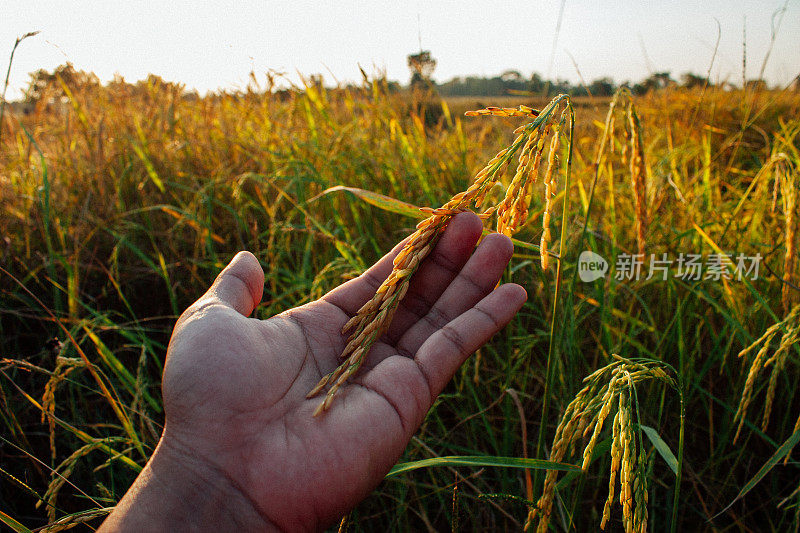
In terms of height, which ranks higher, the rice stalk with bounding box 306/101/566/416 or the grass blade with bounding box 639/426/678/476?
the rice stalk with bounding box 306/101/566/416

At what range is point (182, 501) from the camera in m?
0.96

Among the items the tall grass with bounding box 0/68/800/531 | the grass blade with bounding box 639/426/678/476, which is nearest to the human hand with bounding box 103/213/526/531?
the tall grass with bounding box 0/68/800/531

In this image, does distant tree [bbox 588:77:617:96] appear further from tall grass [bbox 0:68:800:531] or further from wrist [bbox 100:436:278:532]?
wrist [bbox 100:436:278:532]

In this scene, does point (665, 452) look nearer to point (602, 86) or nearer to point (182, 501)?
point (182, 501)

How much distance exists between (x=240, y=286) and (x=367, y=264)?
3.43 feet

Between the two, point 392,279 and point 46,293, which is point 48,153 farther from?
point 392,279

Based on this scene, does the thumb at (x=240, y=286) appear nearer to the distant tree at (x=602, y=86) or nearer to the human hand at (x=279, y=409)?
Answer: the human hand at (x=279, y=409)

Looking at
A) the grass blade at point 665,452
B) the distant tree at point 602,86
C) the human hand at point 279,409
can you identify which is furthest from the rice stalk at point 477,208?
the distant tree at point 602,86

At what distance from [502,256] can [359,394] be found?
0.56 metres

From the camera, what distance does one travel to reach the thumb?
129cm

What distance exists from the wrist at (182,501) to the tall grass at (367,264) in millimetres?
265

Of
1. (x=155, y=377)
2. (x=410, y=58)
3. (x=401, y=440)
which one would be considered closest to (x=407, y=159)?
(x=410, y=58)

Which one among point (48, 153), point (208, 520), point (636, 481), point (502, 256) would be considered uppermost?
point (48, 153)

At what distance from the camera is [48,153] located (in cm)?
330
